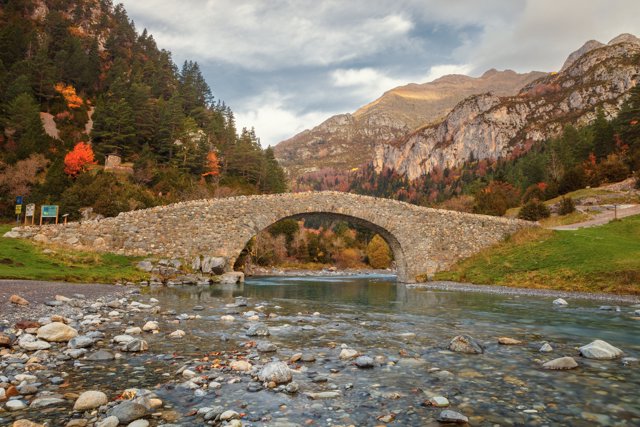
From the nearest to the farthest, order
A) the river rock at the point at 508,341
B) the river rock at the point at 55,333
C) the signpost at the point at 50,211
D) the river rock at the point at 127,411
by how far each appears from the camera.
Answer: the river rock at the point at 127,411
the river rock at the point at 55,333
the river rock at the point at 508,341
the signpost at the point at 50,211

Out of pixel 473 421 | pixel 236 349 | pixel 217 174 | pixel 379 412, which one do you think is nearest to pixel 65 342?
pixel 236 349

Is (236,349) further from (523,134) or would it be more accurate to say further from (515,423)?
(523,134)

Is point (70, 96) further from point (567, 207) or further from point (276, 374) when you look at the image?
point (276, 374)

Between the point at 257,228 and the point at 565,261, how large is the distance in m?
19.2

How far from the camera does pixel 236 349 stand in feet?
22.7

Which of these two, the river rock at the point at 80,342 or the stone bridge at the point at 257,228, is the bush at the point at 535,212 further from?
the river rock at the point at 80,342

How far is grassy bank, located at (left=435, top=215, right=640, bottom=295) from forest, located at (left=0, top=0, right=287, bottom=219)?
3433 cm

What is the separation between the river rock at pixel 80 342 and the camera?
641 cm

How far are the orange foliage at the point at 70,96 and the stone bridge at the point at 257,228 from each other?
4794cm

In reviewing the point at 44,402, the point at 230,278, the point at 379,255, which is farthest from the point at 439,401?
the point at 379,255

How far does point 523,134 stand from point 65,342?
189 meters

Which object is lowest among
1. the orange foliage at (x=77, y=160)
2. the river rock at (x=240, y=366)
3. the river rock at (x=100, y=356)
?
the river rock at (x=240, y=366)

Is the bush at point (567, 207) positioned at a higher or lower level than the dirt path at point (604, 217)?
higher

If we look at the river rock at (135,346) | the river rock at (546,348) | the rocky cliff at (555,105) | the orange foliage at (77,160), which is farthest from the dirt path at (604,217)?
the rocky cliff at (555,105)
